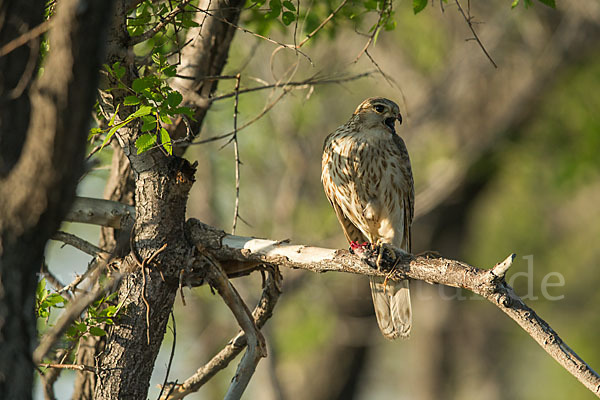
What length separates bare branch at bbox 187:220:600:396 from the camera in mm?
2736

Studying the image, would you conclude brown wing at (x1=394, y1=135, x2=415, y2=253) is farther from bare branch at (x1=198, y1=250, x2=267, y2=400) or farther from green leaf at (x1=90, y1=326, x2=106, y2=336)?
green leaf at (x1=90, y1=326, x2=106, y2=336)

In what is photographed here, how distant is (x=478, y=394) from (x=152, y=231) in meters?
13.9

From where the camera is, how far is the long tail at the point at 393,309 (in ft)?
14.8

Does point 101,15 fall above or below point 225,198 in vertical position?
below

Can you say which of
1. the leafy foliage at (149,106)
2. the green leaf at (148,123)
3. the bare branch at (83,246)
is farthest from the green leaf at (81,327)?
the green leaf at (148,123)

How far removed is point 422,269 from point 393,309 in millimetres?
1520

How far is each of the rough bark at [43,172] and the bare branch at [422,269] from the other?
1.56 meters

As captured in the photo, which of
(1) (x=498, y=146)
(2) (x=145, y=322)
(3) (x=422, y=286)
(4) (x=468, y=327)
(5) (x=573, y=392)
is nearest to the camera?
(2) (x=145, y=322)

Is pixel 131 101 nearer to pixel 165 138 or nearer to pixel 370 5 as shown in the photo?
pixel 165 138

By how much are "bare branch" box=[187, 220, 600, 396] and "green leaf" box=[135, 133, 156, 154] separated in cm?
62

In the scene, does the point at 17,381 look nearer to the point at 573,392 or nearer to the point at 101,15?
the point at 101,15

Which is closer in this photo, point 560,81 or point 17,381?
point 17,381

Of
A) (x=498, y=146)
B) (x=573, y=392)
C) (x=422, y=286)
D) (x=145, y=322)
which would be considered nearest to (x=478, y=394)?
(x=422, y=286)

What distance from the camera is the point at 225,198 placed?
11.5 metres
